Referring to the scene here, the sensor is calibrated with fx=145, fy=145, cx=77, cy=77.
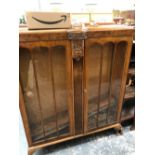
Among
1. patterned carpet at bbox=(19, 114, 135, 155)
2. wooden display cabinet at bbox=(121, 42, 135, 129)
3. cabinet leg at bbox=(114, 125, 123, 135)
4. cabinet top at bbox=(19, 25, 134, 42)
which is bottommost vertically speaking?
patterned carpet at bbox=(19, 114, 135, 155)

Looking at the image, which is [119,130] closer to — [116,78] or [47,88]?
[116,78]

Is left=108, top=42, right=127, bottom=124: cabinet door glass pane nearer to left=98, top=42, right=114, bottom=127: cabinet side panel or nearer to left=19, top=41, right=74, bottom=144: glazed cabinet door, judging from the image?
left=98, top=42, right=114, bottom=127: cabinet side panel

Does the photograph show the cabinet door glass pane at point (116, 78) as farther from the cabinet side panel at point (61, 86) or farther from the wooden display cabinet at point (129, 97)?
the cabinet side panel at point (61, 86)

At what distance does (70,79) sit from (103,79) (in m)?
0.33

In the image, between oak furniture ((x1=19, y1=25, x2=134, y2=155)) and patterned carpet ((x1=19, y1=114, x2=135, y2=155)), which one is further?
patterned carpet ((x1=19, y1=114, x2=135, y2=155))

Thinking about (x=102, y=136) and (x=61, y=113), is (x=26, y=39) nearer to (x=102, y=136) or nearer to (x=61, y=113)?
(x=61, y=113)

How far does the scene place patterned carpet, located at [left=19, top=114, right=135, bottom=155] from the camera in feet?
4.60

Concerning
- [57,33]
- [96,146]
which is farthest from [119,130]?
[57,33]

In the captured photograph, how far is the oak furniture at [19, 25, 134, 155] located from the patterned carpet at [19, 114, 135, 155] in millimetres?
152

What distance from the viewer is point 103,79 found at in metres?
1.31

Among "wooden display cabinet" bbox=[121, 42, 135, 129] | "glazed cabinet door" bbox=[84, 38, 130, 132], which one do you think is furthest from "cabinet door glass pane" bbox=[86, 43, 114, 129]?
"wooden display cabinet" bbox=[121, 42, 135, 129]

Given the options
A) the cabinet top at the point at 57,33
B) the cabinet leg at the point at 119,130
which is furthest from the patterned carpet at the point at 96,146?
the cabinet top at the point at 57,33

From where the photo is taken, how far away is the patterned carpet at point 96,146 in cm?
140

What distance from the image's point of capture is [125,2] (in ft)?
6.33
